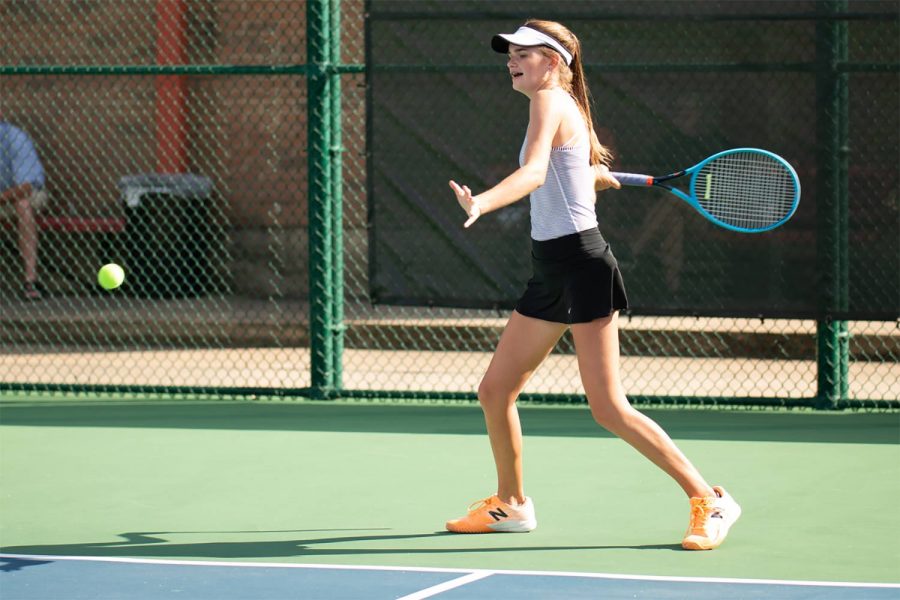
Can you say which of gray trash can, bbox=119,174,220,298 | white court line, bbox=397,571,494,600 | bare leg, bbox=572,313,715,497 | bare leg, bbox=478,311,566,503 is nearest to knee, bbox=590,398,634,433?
bare leg, bbox=572,313,715,497

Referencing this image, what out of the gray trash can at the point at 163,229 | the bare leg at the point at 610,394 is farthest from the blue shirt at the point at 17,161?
the bare leg at the point at 610,394

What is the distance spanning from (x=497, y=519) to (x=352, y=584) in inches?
32.2

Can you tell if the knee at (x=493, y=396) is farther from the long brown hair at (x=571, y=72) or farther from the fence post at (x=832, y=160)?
the fence post at (x=832, y=160)

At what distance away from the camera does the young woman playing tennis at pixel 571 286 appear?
Result: 17.3 feet

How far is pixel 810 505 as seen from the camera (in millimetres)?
6105

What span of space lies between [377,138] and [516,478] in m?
3.33

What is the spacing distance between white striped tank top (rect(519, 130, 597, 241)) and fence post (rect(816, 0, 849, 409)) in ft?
9.73

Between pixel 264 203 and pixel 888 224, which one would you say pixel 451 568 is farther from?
pixel 264 203

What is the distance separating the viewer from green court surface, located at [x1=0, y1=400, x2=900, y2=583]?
17.6ft

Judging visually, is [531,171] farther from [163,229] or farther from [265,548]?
[163,229]

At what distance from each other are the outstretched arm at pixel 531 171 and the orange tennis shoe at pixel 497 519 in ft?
3.95

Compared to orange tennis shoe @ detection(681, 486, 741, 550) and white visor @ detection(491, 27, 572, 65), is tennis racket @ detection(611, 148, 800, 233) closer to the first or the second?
white visor @ detection(491, 27, 572, 65)

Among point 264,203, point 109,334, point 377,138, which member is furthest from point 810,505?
point 264,203

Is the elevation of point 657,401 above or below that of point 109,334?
below
